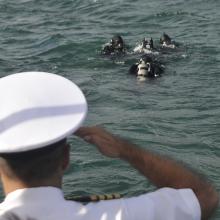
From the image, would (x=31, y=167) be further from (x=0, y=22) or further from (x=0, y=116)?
(x=0, y=22)

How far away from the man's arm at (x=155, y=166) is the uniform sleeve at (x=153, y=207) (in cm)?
8

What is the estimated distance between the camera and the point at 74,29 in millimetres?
15180

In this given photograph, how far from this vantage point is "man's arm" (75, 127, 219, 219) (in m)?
2.34

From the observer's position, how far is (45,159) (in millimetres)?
2088

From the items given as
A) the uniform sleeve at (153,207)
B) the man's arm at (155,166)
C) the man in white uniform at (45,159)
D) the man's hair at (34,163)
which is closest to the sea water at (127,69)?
the man's arm at (155,166)

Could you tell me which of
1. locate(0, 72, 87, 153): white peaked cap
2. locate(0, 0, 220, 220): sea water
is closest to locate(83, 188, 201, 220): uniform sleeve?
locate(0, 72, 87, 153): white peaked cap

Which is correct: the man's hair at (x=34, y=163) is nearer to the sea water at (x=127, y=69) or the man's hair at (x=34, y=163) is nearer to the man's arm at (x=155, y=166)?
the man's arm at (x=155, y=166)

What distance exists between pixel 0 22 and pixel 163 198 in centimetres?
1471

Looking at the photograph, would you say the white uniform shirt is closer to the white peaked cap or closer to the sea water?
the white peaked cap

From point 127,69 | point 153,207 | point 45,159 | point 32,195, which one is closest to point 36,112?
point 45,159

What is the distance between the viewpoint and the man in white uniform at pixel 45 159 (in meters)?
2.05

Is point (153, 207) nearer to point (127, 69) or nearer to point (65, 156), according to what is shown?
point (65, 156)

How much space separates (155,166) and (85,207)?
372 mm

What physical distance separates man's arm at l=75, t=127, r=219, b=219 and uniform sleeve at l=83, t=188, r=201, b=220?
0.08 metres
